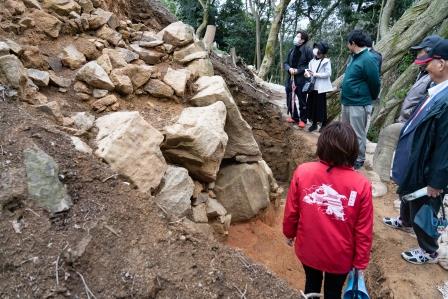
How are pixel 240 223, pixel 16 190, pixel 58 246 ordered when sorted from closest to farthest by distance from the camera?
pixel 58 246, pixel 16 190, pixel 240 223

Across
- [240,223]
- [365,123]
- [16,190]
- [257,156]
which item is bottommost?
[240,223]

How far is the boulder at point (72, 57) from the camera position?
3551mm

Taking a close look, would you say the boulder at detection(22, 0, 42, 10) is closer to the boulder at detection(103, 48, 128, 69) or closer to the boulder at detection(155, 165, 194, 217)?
the boulder at detection(103, 48, 128, 69)

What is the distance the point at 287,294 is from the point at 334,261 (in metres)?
0.34

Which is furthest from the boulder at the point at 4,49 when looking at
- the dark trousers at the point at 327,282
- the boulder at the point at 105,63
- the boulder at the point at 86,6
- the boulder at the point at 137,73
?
the dark trousers at the point at 327,282

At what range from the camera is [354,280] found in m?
2.20

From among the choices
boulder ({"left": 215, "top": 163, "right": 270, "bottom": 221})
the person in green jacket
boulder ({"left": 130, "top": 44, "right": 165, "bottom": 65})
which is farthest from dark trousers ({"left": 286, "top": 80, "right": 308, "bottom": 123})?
boulder ({"left": 130, "top": 44, "right": 165, "bottom": 65})

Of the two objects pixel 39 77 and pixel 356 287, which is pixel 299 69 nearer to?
pixel 39 77

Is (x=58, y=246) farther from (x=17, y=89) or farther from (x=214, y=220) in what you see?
(x=214, y=220)

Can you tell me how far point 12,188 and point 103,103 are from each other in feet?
4.68

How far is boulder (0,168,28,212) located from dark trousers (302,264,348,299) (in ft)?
5.63

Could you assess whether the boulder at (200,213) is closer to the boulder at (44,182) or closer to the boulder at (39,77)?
the boulder at (44,182)

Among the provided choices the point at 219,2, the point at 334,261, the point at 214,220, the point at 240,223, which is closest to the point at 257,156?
the point at 240,223

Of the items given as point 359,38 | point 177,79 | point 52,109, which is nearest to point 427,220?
point 359,38
